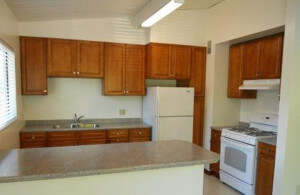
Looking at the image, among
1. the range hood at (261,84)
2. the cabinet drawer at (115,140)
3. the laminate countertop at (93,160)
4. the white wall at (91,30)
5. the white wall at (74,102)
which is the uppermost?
the white wall at (91,30)

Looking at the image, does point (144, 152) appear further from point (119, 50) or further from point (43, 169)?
point (119, 50)

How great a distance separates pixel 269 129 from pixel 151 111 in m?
1.94

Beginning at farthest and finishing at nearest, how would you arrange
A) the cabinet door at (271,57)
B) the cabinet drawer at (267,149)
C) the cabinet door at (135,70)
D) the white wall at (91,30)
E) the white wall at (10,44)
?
1. the cabinet door at (135,70)
2. the white wall at (91,30)
3. the cabinet door at (271,57)
4. the cabinet drawer at (267,149)
5. the white wall at (10,44)

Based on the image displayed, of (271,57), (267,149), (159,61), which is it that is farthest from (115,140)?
(271,57)

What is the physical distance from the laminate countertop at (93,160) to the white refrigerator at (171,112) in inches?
64.5

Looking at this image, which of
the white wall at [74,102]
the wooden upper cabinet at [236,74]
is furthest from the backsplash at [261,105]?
the white wall at [74,102]

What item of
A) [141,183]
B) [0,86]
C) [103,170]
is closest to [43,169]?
[103,170]

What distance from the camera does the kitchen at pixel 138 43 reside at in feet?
11.4

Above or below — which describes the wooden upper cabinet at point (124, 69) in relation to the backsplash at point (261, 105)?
above

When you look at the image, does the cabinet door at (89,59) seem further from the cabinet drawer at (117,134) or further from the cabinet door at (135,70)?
the cabinet drawer at (117,134)

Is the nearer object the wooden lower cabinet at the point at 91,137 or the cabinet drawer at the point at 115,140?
the wooden lower cabinet at the point at 91,137

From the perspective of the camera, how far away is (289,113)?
2.57m

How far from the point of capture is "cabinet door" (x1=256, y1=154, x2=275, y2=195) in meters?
2.79

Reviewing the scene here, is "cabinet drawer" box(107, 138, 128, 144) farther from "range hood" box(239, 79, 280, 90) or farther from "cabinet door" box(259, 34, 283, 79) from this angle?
"cabinet door" box(259, 34, 283, 79)
